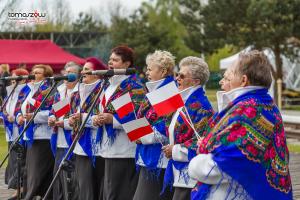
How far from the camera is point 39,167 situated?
9.12 meters

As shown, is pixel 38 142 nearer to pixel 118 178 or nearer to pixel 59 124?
pixel 59 124

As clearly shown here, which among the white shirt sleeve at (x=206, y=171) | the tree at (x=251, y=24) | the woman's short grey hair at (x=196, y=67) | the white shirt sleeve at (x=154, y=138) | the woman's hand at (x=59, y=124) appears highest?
the tree at (x=251, y=24)

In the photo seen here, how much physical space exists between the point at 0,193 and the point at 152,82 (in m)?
4.84

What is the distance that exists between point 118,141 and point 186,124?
5.30 ft

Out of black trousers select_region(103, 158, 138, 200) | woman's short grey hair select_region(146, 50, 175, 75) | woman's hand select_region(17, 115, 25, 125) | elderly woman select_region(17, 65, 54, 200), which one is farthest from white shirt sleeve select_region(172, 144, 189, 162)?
woman's hand select_region(17, 115, 25, 125)

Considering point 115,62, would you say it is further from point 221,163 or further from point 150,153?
point 221,163

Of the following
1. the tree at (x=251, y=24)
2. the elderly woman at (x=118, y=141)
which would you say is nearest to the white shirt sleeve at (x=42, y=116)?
the elderly woman at (x=118, y=141)

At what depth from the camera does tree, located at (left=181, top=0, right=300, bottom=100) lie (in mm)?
29000

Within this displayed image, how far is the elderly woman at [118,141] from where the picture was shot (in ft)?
22.8

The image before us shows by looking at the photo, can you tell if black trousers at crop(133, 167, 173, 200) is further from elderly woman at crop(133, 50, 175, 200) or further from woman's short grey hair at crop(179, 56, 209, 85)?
woman's short grey hair at crop(179, 56, 209, 85)

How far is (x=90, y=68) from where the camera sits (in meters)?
7.31

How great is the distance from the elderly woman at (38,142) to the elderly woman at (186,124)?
363cm

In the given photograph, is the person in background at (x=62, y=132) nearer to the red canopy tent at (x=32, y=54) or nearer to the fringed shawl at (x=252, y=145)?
the fringed shawl at (x=252, y=145)

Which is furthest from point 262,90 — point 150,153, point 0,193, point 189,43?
point 189,43
